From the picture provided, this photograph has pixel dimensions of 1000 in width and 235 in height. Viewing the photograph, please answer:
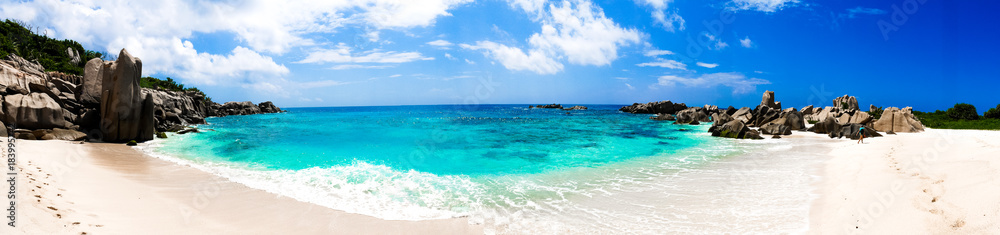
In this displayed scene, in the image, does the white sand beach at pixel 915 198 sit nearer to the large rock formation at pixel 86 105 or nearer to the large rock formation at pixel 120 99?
the large rock formation at pixel 120 99

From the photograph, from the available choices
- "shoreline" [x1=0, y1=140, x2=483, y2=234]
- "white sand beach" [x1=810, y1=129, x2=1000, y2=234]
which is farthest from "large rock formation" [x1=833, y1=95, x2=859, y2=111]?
"shoreline" [x1=0, y1=140, x2=483, y2=234]

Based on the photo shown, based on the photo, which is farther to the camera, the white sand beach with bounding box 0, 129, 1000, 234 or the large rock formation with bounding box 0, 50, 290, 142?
the large rock formation with bounding box 0, 50, 290, 142

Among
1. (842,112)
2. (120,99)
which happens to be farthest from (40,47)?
(842,112)

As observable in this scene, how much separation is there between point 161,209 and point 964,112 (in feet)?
207

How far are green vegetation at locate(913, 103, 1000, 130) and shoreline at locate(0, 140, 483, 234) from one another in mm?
46250

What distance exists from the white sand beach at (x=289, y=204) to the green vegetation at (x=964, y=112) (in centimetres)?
4060

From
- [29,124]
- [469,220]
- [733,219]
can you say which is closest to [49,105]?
[29,124]

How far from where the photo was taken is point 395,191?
11.8 m

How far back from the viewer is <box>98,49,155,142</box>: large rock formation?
21.8 m

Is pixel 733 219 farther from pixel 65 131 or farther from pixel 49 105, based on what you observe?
pixel 49 105

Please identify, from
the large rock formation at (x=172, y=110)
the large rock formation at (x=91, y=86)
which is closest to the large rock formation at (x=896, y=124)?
the large rock formation at (x=172, y=110)

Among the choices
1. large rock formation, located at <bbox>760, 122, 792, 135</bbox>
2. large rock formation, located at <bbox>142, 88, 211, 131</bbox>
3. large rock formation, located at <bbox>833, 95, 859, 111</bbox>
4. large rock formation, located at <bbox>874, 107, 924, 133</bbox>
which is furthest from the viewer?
large rock formation, located at <bbox>833, 95, 859, 111</bbox>

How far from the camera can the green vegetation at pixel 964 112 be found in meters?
38.0

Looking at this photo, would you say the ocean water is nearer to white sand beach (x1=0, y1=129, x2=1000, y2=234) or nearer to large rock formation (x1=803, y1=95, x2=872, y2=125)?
white sand beach (x1=0, y1=129, x2=1000, y2=234)
